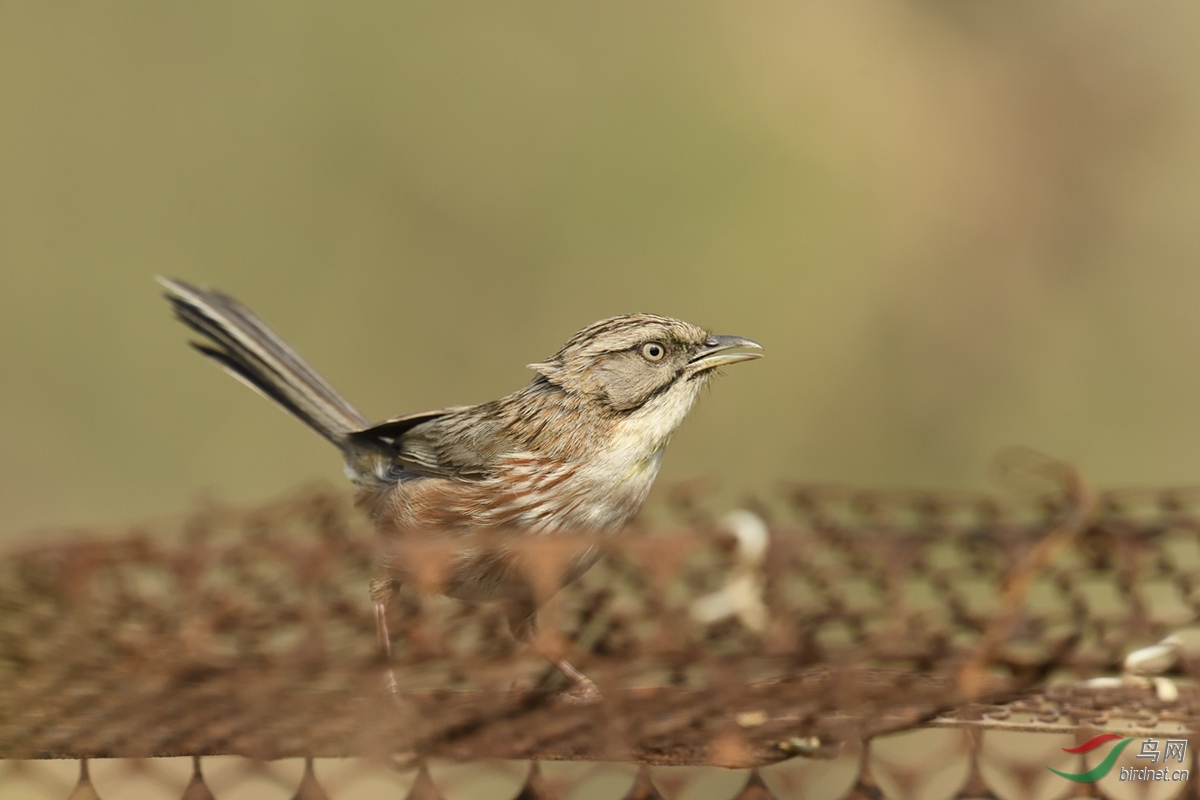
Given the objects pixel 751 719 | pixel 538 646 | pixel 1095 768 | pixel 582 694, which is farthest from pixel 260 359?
pixel 1095 768

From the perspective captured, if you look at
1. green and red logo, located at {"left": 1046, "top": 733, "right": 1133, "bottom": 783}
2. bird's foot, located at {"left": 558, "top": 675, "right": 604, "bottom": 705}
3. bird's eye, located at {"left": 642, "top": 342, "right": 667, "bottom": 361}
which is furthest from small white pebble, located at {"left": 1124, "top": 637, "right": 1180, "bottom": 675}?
bird's eye, located at {"left": 642, "top": 342, "right": 667, "bottom": 361}

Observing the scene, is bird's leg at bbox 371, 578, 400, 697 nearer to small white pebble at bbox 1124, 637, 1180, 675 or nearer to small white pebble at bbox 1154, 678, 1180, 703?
small white pebble at bbox 1124, 637, 1180, 675

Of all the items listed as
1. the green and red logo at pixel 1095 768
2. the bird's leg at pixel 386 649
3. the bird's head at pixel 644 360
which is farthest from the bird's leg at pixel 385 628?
the green and red logo at pixel 1095 768

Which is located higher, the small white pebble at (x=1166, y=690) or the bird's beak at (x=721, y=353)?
the bird's beak at (x=721, y=353)

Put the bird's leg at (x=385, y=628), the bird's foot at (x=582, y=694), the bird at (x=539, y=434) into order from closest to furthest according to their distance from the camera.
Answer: the bird's leg at (x=385, y=628)
the bird's foot at (x=582, y=694)
the bird at (x=539, y=434)

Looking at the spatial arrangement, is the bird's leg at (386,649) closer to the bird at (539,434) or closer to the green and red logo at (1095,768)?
the bird at (539,434)

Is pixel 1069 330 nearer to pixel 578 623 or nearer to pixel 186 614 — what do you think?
pixel 578 623

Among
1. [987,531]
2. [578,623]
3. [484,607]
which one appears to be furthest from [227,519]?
[987,531]

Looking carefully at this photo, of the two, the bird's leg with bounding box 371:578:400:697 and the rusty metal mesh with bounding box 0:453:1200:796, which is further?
the bird's leg with bounding box 371:578:400:697
